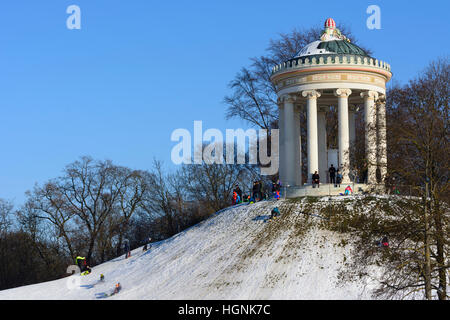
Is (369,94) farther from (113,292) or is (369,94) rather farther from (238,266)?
(113,292)

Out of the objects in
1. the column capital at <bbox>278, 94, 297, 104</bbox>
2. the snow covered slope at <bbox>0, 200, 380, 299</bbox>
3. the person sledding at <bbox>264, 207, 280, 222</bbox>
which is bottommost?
the snow covered slope at <bbox>0, 200, 380, 299</bbox>

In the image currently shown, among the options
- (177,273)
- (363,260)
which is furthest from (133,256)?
(363,260)

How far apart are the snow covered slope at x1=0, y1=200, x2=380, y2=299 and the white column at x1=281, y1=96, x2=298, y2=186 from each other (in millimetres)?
2761

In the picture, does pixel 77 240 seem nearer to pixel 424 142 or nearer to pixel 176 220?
pixel 176 220

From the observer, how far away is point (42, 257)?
63.5 meters

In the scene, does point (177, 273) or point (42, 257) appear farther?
point (42, 257)

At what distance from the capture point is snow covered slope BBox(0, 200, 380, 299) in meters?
31.2

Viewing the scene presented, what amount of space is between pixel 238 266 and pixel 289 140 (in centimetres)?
1071

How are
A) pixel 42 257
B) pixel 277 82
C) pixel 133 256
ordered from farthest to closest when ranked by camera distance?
pixel 42 257, pixel 133 256, pixel 277 82

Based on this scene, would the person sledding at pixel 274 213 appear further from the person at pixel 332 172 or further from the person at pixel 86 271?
the person at pixel 86 271

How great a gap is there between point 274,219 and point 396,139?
50.2 feet

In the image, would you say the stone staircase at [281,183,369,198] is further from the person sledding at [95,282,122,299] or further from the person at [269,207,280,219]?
the person sledding at [95,282,122,299]

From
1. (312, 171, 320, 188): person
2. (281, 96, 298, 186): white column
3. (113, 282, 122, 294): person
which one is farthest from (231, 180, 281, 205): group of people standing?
(113, 282, 122, 294): person

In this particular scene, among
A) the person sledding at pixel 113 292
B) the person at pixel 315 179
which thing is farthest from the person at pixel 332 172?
the person sledding at pixel 113 292
